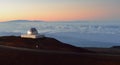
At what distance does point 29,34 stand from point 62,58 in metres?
10.6

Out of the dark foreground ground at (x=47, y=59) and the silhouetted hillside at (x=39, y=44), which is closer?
the dark foreground ground at (x=47, y=59)

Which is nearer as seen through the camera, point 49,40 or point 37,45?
point 37,45

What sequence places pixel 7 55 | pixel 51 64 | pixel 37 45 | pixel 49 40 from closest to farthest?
pixel 51 64, pixel 7 55, pixel 37 45, pixel 49 40

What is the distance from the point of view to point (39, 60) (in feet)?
56.1

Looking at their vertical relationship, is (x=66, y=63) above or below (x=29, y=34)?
below

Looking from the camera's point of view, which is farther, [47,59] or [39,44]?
[39,44]

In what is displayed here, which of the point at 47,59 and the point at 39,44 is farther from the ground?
the point at 39,44

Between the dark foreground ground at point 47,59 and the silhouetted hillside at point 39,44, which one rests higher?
the silhouetted hillside at point 39,44

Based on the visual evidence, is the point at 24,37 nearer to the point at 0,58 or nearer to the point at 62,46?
the point at 62,46

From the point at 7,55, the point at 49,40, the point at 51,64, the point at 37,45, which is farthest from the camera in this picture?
the point at 49,40

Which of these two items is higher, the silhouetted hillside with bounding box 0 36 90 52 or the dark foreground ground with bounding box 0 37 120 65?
the silhouetted hillside with bounding box 0 36 90 52

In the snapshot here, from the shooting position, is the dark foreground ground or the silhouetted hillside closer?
the dark foreground ground

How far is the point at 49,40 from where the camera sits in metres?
26.8

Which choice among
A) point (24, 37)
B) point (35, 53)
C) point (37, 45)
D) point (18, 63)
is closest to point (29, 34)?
point (24, 37)
